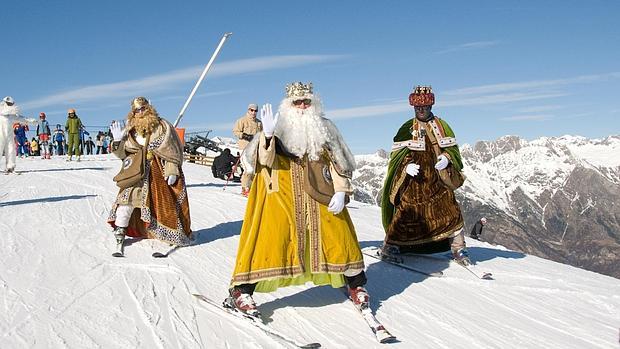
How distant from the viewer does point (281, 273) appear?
4.68 metres

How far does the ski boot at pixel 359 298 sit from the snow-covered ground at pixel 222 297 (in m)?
0.14

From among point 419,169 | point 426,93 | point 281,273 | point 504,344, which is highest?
point 426,93

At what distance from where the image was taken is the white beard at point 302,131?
484 cm

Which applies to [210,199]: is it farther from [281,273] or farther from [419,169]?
[281,273]

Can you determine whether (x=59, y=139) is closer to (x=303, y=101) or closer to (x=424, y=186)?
(x=424, y=186)

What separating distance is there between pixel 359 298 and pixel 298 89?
70.9 inches

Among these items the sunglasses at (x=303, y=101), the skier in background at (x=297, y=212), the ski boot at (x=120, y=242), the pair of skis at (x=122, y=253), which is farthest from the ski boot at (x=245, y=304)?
the ski boot at (x=120, y=242)

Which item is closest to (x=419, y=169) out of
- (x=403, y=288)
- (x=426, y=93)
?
(x=426, y=93)

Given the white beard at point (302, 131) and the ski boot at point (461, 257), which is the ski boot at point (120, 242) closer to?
the white beard at point (302, 131)

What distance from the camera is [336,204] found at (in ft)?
15.4

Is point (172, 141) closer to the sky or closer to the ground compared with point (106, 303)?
closer to the sky

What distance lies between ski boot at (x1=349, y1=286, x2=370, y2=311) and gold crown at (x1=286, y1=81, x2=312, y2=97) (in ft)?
5.50

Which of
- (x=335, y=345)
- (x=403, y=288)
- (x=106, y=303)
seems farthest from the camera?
(x=403, y=288)

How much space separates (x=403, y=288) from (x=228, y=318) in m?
2.13
